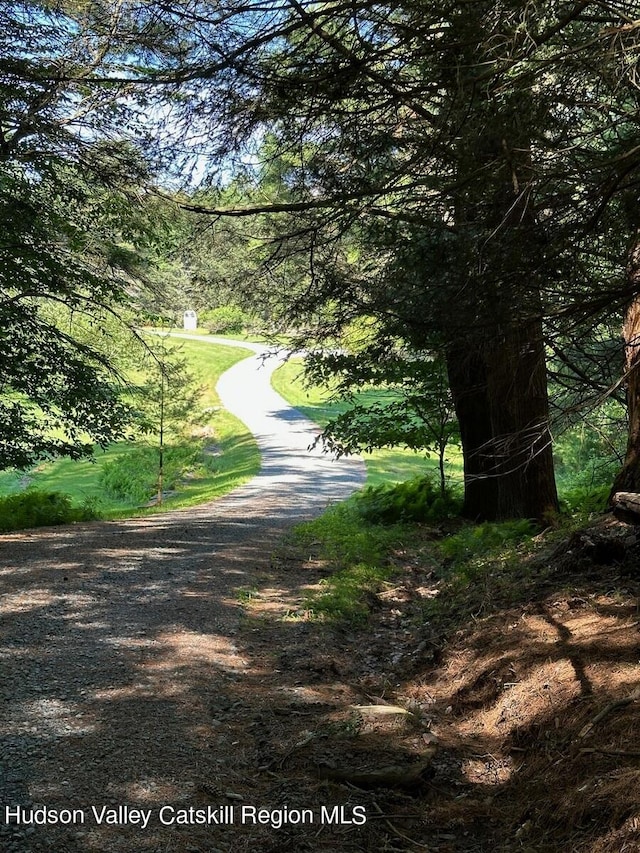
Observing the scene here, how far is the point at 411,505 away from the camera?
1168 cm

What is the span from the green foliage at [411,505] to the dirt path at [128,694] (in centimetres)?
305

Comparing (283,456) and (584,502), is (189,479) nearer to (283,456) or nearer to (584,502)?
(283,456)

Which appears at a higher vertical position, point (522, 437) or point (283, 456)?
point (522, 437)

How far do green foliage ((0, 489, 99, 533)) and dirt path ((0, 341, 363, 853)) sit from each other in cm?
177

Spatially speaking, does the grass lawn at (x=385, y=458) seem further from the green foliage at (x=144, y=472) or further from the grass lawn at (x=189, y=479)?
the green foliage at (x=144, y=472)

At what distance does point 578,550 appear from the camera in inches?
229

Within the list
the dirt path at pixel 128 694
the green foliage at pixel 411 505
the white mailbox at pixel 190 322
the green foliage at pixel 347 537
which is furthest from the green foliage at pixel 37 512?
the white mailbox at pixel 190 322

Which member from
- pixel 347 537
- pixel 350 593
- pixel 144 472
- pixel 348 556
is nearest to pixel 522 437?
pixel 350 593

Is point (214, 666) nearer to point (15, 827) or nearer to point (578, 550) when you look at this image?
point (15, 827)

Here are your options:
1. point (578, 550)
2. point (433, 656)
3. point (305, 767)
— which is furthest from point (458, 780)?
point (578, 550)

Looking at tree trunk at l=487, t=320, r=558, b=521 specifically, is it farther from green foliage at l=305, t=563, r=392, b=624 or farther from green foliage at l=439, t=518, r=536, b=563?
green foliage at l=305, t=563, r=392, b=624

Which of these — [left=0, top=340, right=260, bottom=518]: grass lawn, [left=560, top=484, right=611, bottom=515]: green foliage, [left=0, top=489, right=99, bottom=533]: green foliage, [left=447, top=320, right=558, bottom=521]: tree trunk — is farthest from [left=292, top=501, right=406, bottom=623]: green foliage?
[left=0, top=340, right=260, bottom=518]: grass lawn

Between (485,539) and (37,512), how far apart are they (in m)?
7.19

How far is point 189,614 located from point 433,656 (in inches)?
79.1
